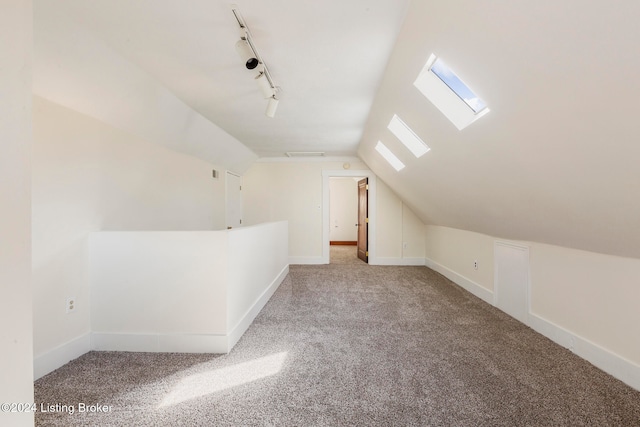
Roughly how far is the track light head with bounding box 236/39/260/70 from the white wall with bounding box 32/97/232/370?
56.8 inches

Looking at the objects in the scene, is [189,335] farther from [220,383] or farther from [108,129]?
Answer: [108,129]

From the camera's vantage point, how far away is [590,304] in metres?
2.27

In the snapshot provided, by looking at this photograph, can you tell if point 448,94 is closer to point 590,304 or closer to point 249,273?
point 590,304

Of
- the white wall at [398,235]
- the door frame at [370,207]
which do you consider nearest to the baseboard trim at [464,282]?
the white wall at [398,235]

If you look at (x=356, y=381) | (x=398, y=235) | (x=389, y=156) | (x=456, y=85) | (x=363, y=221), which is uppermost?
(x=456, y=85)

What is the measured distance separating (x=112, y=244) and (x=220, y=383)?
1.47 m

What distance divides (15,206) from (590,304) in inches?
134

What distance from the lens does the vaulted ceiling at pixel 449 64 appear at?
3.96ft

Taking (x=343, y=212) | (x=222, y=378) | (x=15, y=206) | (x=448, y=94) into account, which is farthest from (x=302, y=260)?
(x=15, y=206)

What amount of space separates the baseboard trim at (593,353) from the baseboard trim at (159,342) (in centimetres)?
289

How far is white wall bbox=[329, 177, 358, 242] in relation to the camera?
941 centimetres

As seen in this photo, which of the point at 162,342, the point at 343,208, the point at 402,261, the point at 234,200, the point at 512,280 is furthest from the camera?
the point at 343,208

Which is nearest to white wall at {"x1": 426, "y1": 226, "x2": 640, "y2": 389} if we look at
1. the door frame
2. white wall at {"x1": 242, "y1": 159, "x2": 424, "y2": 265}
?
the door frame

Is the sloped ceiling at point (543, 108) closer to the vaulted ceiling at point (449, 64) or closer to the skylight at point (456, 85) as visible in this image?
the vaulted ceiling at point (449, 64)
